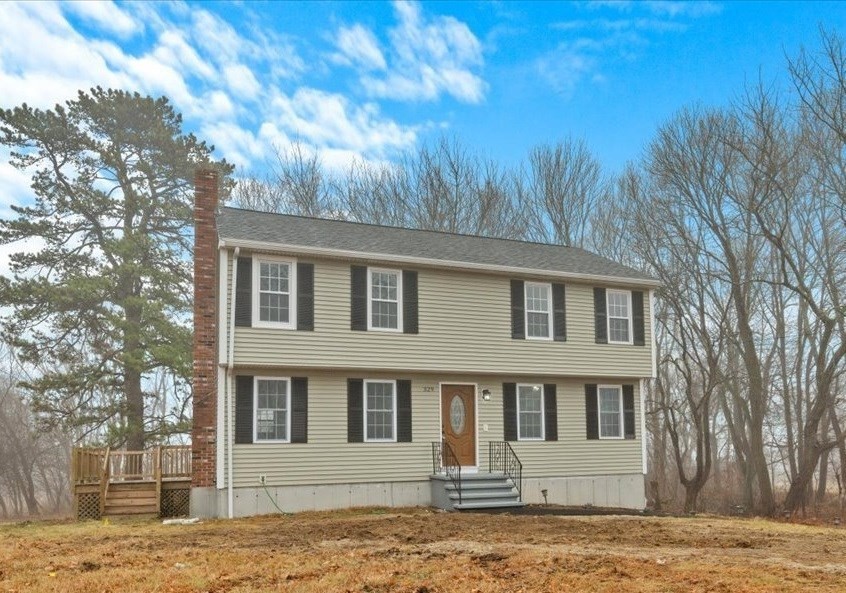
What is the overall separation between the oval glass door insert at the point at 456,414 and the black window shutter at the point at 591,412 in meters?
3.52

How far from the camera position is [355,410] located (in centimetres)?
1841

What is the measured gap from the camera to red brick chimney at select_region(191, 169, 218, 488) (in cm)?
1708

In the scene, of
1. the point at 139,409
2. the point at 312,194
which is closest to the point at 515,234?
the point at 312,194

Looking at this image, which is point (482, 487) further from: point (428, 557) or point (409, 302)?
point (428, 557)

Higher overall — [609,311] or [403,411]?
[609,311]

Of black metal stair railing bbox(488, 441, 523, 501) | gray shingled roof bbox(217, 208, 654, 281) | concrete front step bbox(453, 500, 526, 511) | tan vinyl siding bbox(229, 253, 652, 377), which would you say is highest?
gray shingled roof bbox(217, 208, 654, 281)

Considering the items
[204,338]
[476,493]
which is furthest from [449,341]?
[204,338]

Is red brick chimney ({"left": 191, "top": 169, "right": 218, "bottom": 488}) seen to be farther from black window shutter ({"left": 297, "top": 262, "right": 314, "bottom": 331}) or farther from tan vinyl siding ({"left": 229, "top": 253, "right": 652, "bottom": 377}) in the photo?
black window shutter ({"left": 297, "top": 262, "right": 314, "bottom": 331})

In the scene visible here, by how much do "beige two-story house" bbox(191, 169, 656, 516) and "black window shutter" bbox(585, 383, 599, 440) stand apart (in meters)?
0.05

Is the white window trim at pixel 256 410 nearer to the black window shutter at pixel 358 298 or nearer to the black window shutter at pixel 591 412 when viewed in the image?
the black window shutter at pixel 358 298

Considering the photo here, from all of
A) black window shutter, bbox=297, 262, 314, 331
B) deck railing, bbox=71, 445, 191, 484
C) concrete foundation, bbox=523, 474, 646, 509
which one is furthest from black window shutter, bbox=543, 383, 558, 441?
deck railing, bbox=71, 445, 191, 484

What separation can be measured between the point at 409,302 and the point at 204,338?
468cm

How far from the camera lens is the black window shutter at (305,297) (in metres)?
17.8

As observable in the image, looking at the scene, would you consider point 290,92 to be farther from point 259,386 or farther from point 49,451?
point 49,451
